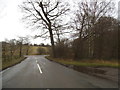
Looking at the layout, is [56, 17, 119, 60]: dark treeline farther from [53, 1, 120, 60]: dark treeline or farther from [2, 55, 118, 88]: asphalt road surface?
[2, 55, 118, 88]: asphalt road surface

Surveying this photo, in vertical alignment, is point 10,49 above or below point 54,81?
above

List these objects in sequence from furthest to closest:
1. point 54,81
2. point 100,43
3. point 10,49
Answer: point 10,49, point 100,43, point 54,81

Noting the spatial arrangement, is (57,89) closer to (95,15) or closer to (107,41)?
(107,41)

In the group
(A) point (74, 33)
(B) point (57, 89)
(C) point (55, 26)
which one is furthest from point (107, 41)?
(C) point (55, 26)

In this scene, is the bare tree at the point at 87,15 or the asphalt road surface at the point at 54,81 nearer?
the asphalt road surface at the point at 54,81

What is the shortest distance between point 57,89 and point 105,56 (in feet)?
52.9

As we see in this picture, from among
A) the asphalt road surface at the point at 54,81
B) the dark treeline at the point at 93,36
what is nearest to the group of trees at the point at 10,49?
the dark treeline at the point at 93,36

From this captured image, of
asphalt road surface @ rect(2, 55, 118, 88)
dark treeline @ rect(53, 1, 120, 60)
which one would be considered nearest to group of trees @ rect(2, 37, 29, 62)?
dark treeline @ rect(53, 1, 120, 60)

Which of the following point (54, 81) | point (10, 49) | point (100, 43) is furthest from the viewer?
point (10, 49)

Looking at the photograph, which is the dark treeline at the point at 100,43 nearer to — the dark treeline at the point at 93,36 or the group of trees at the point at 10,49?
the dark treeline at the point at 93,36

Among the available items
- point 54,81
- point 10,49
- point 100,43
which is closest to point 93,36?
point 100,43

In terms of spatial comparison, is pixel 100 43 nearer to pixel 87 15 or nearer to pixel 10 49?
pixel 87 15

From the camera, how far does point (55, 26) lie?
39312mm

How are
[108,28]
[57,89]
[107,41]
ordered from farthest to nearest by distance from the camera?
1. [108,28]
2. [107,41]
3. [57,89]
